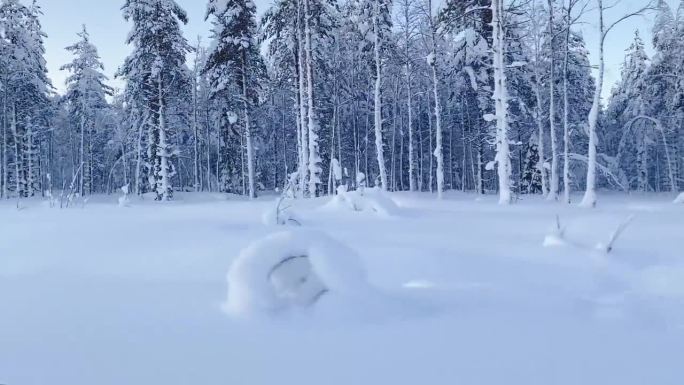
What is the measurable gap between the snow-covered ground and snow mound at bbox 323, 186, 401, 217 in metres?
2.25

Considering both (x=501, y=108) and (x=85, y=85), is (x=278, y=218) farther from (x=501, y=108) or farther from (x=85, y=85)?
(x=85, y=85)

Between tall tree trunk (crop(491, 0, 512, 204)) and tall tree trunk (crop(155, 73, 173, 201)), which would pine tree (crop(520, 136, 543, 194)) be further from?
tall tree trunk (crop(155, 73, 173, 201))

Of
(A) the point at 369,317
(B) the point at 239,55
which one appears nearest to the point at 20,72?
(B) the point at 239,55

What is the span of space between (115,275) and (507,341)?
2917 millimetres

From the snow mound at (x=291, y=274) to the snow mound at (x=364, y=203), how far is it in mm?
4118

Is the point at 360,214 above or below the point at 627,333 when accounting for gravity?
above

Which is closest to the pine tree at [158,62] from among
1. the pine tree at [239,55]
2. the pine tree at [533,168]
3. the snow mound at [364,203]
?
the pine tree at [239,55]

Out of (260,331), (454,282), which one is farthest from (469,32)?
(260,331)

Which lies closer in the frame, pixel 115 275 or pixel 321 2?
pixel 115 275

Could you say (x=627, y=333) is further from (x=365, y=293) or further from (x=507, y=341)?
(x=365, y=293)

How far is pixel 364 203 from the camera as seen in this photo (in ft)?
24.8

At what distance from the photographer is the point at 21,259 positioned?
413cm

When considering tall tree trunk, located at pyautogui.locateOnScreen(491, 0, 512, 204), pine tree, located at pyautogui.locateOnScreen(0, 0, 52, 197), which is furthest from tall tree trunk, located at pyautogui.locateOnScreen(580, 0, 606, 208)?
pine tree, located at pyautogui.locateOnScreen(0, 0, 52, 197)

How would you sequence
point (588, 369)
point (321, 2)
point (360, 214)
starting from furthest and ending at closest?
point (321, 2) < point (360, 214) < point (588, 369)
